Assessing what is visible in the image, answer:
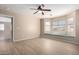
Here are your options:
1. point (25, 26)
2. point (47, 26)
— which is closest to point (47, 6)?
point (47, 26)

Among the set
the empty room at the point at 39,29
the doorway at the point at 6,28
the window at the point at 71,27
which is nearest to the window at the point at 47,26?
the empty room at the point at 39,29

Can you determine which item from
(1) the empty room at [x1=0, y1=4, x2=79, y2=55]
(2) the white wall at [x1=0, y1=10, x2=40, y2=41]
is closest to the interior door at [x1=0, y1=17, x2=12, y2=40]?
(1) the empty room at [x1=0, y1=4, x2=79, y2=55]

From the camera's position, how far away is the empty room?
2100 mm

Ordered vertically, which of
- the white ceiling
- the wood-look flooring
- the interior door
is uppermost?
the white ceiling

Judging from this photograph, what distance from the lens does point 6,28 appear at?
Result: 2.12m

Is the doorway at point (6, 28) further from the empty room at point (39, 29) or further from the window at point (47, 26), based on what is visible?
the window at point (47, 26)

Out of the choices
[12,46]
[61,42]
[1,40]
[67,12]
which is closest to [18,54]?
[12,46]

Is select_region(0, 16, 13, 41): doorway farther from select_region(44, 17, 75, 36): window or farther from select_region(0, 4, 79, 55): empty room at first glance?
select_region(44, 17, 75, 36): window

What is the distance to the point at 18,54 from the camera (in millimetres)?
2182

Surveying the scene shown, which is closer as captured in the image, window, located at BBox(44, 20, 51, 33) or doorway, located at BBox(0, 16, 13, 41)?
doorway, located at BBox(0, 16, 13, 41)

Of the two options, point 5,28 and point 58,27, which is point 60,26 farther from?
point 5,28

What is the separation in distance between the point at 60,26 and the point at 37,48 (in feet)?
2.21

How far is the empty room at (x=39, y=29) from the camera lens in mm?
2100
